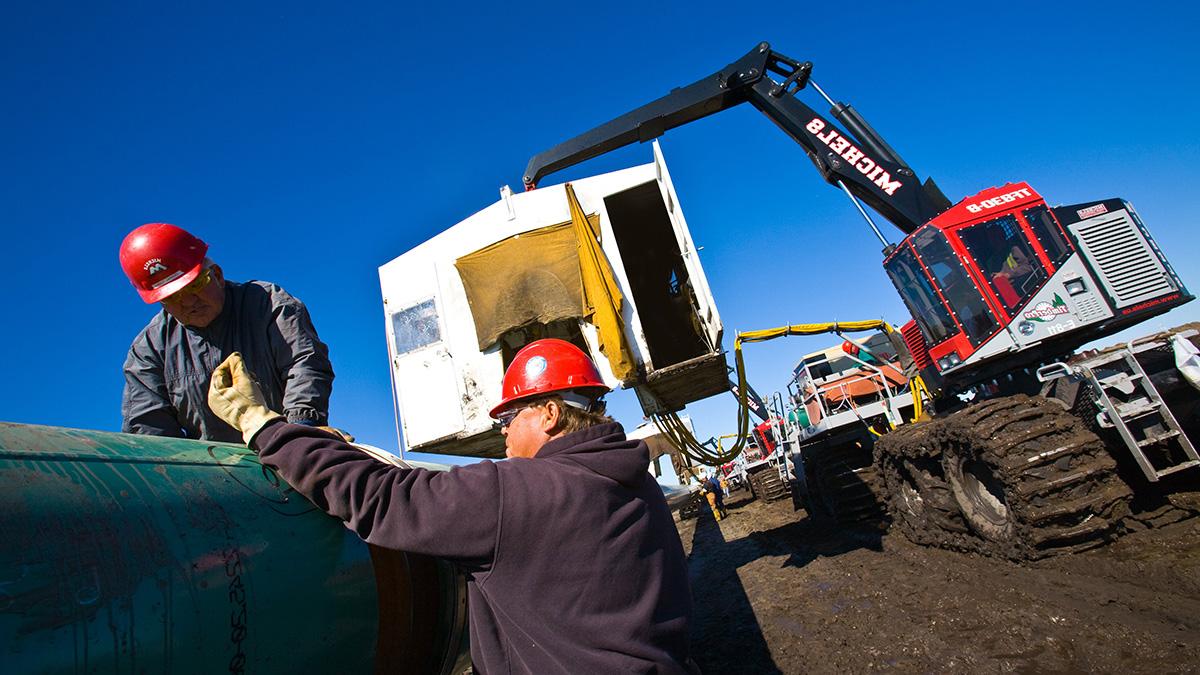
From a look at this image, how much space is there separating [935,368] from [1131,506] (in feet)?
8.05

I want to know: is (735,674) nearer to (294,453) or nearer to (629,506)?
(629,506)

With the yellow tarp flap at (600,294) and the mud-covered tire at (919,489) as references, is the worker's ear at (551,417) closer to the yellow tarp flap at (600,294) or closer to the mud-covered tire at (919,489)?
the yellow tarp flap at (600,294)

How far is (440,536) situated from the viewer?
162 centimetres

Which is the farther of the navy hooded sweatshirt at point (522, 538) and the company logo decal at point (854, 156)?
the company logo decal at point (854, 156)

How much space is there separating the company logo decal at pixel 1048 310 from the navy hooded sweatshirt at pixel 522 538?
6310mm

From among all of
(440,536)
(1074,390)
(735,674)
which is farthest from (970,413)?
(440,536)

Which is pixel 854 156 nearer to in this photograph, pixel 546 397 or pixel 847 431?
pixel 847 431

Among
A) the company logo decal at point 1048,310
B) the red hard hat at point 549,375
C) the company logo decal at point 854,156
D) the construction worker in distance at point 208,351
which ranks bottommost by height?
the red hard hat at point 549,375

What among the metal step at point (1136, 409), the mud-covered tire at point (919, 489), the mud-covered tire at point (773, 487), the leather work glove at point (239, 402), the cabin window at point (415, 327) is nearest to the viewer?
the leather work glove at point (239, 402)

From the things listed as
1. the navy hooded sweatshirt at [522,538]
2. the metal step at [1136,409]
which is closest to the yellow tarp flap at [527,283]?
the navy hooded sweatshirt at [522,538]

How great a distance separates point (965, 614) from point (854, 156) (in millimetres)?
6219

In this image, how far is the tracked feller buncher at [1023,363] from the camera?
495 cm

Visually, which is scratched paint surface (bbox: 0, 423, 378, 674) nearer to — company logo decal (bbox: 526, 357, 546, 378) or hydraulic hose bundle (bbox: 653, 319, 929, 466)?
company logo decal (bbox: 526, 357, 546, 378)

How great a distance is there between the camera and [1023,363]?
260 inches
